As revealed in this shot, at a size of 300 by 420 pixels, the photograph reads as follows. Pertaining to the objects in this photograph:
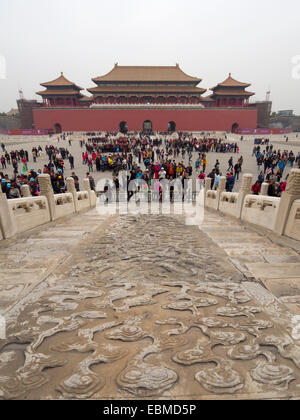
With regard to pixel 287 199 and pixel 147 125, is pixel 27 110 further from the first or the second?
pixel 287 199

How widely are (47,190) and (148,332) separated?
17.5 feet

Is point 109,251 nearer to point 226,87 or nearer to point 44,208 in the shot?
point 44,208

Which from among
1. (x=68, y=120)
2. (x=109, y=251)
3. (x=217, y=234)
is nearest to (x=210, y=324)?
(x=109, y=251)

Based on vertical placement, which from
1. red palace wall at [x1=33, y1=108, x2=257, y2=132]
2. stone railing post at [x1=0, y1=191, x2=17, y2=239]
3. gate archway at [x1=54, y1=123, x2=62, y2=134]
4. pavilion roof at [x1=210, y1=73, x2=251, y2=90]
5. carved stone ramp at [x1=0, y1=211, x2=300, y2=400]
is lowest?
carved stone ramp at [x1=0, y1=211, x2=300, y2=400]

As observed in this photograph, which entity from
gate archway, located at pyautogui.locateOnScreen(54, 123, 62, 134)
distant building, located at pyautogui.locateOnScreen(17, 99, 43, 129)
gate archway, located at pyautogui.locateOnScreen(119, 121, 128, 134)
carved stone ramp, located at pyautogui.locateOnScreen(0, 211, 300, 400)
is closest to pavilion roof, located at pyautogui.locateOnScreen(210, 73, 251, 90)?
gate archway, located at pyautogui.locateOnScreen(119, 121, 128, 134)

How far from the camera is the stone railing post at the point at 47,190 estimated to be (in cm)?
610

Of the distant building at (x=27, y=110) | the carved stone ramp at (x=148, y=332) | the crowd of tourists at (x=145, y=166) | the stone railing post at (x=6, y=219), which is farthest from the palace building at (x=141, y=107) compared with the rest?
the carved stone ramp at (x=148, y=332)

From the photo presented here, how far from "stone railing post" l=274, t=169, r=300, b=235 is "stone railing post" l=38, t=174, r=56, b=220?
18.8 ft

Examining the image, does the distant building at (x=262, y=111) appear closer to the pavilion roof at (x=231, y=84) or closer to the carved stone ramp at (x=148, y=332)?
the pavilion roof at (x=231, y=84)

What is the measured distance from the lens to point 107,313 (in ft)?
7.90

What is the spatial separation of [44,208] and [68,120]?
3635 centimetres

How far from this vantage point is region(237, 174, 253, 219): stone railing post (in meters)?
6.28

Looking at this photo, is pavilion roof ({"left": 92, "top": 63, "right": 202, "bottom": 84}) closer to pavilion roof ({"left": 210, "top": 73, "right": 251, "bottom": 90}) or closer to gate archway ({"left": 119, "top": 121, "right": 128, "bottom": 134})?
pavilion roof ({"left": 210, "top": 73, "right": 251, "bottom": 90})

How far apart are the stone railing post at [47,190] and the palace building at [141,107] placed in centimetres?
3428
